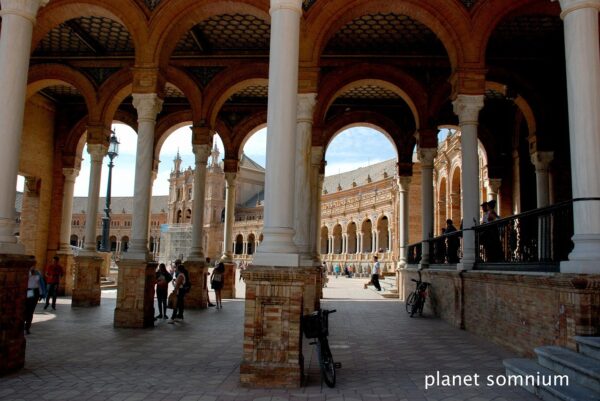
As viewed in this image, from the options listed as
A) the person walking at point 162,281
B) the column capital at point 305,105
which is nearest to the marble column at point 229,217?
the person walking at point 162,281

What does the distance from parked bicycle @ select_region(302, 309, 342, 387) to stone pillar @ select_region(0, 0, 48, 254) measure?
13.2 ft

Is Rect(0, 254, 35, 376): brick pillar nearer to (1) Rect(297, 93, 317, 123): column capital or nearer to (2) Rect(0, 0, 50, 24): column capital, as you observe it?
(2) Rect(0, 0, 50, 24): column capital

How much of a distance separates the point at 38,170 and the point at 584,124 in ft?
56.3

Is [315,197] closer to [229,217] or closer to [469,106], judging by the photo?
[229,217]

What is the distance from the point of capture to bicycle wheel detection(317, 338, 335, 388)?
5.92 meters

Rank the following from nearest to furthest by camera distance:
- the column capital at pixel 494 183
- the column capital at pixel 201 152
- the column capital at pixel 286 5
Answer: the column capital at pixel 286 5, the column capital at pixel 201 152, the column capital at pixel 494 183

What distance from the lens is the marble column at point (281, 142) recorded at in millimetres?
6338

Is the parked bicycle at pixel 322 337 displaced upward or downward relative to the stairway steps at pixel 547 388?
upward

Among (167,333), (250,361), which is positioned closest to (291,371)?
(250,361)

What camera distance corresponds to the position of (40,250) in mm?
18156

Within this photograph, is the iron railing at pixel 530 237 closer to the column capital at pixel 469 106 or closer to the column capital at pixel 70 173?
the column capital at pixel 469 106

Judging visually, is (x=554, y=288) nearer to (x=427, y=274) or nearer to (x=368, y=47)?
(x=427, y=274)

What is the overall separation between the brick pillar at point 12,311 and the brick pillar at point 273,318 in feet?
9.93

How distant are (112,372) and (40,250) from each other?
1341 cm
